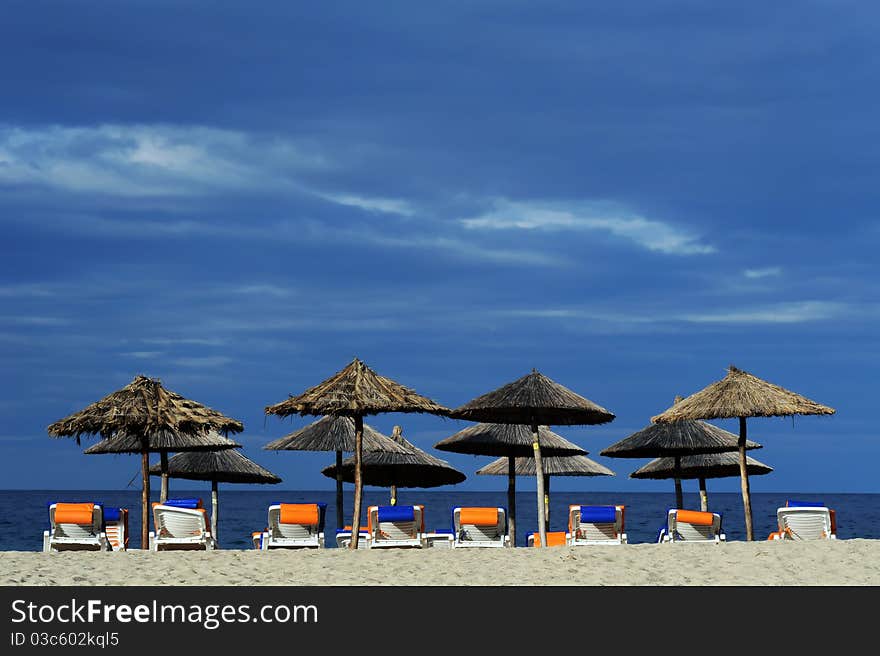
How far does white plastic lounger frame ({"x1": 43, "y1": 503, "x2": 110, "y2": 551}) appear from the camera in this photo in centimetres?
1452

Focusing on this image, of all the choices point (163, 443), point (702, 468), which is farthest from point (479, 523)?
point (702, 468)

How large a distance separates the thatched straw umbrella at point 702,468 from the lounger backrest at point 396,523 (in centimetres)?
776

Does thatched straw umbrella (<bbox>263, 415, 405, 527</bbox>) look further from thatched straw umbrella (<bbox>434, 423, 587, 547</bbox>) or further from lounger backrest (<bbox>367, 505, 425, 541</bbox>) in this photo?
lounger backrest (<bbox>367, 505, 425, 541</bbox>)

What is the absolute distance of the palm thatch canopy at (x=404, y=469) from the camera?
19172 millimetres

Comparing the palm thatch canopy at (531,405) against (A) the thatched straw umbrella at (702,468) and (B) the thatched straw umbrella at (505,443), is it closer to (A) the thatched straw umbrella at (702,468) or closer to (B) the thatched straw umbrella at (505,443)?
(B) the thatched straw umbrella at (505,443)

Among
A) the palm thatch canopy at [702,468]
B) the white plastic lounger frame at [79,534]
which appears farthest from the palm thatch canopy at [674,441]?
the white plastic lounger frame at [79,534]

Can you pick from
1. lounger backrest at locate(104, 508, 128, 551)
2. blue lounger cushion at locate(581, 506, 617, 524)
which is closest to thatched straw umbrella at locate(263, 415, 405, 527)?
lounger backrest at locate(104, 508, 128, 551)

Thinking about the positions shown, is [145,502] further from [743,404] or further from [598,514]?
[743,404]

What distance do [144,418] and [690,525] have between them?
7683mm

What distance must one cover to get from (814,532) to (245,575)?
8.88 metres
